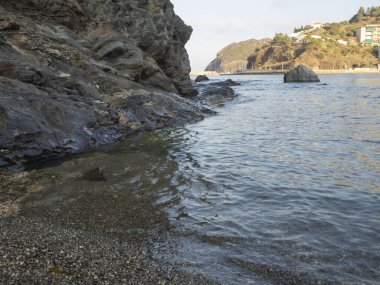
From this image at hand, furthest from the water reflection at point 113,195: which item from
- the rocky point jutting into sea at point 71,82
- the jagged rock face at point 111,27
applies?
the jagged rock face at point 111,27

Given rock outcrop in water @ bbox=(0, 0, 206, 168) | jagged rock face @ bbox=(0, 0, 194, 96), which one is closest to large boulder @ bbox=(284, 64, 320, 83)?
jagged rock face @ bbox=(0, 0, 194, 96)

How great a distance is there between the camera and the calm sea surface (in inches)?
245

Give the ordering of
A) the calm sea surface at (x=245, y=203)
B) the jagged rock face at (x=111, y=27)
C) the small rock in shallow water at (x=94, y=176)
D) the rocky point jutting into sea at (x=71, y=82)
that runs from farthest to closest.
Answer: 1. the jagged rock face at (x=111, y=27)
2. the rocky point jutting into sea at (x=71, y=82)
3. the small rock in shallow water at (x=94, y=176)
4. the calm sea surface at (x=245, y=203)

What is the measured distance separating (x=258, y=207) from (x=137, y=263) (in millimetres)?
4037

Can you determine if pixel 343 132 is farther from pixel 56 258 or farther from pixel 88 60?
pixel 56 258

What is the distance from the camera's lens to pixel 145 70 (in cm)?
2936

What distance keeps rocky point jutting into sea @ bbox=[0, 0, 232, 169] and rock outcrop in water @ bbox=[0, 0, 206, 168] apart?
38 mm

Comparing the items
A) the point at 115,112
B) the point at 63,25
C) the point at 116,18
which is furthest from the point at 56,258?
the point at 116,18

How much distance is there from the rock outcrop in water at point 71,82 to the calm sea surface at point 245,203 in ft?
4.96

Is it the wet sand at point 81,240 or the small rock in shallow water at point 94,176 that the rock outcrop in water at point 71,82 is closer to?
the small rock in shallow water at point 94,176

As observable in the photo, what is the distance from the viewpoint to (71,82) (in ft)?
61.7

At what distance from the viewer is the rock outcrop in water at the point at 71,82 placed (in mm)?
13211

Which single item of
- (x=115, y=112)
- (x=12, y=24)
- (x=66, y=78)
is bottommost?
(x=115, y=112)

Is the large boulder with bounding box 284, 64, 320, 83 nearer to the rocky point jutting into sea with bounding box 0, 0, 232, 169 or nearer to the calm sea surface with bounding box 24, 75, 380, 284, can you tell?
the rocky point jutting into sea with bounding box 0, 0, 232, 169
